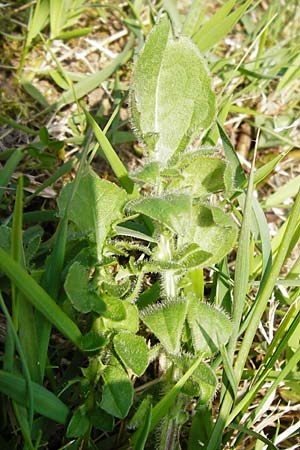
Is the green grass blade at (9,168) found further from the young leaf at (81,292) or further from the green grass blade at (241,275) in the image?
the green grass blade at (241,275)

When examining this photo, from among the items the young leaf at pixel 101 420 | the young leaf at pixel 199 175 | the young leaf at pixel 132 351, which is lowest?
the young leaf at pixel 101 420

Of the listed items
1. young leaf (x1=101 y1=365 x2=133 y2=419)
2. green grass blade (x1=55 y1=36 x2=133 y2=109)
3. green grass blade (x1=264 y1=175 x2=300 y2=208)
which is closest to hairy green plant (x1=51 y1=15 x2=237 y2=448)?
young leaf (x1=101 y1=365 x2=133 y2=419)

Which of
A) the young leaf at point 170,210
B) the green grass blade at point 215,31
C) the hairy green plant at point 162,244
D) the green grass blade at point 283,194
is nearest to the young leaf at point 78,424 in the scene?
the hairy green plant at point 162,244

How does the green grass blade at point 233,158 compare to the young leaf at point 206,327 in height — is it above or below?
above

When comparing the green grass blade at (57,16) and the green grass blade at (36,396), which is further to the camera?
the green grass blade at (57,16)

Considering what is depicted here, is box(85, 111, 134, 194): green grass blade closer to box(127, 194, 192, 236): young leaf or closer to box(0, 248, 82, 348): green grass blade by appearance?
box(127, 194, 192, 236): young leaf

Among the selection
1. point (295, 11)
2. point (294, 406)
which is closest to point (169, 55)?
point (294, 406)
